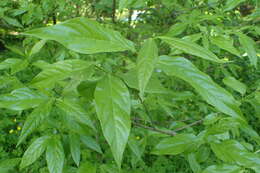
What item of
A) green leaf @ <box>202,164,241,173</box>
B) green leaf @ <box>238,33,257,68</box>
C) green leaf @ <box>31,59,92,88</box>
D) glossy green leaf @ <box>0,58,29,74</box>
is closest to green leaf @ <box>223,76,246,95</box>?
green leaf @ <box>238,33,257,68</box>

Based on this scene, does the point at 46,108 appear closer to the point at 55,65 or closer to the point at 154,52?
the point at 55,65

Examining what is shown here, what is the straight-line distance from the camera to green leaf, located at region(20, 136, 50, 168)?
92 centimetres

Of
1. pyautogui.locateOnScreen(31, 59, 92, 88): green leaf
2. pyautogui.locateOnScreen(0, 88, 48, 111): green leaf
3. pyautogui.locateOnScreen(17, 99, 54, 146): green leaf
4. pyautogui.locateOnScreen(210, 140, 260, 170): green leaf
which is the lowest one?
pyautogui.locateOnScreen(210, 140, 260, 170): green leaf

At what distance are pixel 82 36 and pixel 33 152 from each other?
1.75 feet

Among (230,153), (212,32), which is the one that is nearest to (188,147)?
(230,153)

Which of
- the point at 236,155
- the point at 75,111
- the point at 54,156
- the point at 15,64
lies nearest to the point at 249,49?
the point at 236,155

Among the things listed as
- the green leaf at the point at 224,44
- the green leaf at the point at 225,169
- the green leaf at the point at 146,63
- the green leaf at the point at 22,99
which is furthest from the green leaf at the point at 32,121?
the green leaf at the point at 224,44

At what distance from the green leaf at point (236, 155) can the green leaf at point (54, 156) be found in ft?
1.62

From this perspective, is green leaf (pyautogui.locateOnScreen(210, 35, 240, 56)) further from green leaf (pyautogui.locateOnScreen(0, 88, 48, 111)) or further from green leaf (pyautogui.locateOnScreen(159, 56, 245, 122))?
green leaf (pyautogui.locateOnScreen(0, 88, 48, 111))

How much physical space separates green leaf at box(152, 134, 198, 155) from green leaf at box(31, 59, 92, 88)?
385mm

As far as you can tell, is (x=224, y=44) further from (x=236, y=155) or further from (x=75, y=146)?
(x=75, y=146)

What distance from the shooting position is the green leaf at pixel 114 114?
55cm

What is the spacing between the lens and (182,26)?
137 centimetres

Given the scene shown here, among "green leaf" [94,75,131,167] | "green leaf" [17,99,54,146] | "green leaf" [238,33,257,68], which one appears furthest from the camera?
"green leaf" [238,33,257,68]
